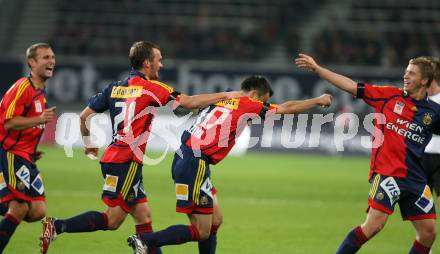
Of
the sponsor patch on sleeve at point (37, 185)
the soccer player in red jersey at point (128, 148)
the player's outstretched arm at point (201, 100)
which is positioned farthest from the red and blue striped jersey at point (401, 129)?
the sponsor patch on sleeve at point (37, 185)

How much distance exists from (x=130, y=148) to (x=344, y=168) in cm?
1328

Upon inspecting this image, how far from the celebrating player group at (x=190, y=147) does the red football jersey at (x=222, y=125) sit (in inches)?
0.4

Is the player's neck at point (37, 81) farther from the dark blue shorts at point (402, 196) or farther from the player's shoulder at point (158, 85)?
the dark blue shorts at point (402, 196)

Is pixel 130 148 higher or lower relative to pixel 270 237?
higher

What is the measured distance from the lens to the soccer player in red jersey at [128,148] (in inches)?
296

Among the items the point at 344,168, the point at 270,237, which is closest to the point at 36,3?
the point at 344,168

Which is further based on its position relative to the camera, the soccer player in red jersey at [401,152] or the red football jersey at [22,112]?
the red football jersey at [22,112]

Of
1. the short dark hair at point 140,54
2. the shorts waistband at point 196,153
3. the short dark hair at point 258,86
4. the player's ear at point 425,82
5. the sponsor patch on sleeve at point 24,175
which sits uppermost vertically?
the short dark hair at point 140,54

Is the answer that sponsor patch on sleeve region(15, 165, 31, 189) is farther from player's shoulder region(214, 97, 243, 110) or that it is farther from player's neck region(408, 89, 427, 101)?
player's neck region(408, 89, 427, 101)

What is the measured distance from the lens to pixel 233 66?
24.0 meters

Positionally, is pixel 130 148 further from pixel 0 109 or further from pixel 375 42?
pixel 375 42

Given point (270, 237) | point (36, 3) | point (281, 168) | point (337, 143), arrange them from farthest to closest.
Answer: point (36, 3) → point (337, 143) → point (281, 168) → point (270, 237)

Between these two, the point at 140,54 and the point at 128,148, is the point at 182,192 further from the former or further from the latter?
the point at 140,54

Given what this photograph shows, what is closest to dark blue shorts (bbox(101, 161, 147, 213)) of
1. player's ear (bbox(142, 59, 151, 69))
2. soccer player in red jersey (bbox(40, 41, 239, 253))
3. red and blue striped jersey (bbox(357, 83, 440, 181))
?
soccer player in red jersey (bbox(40, 41, 239, 253))
